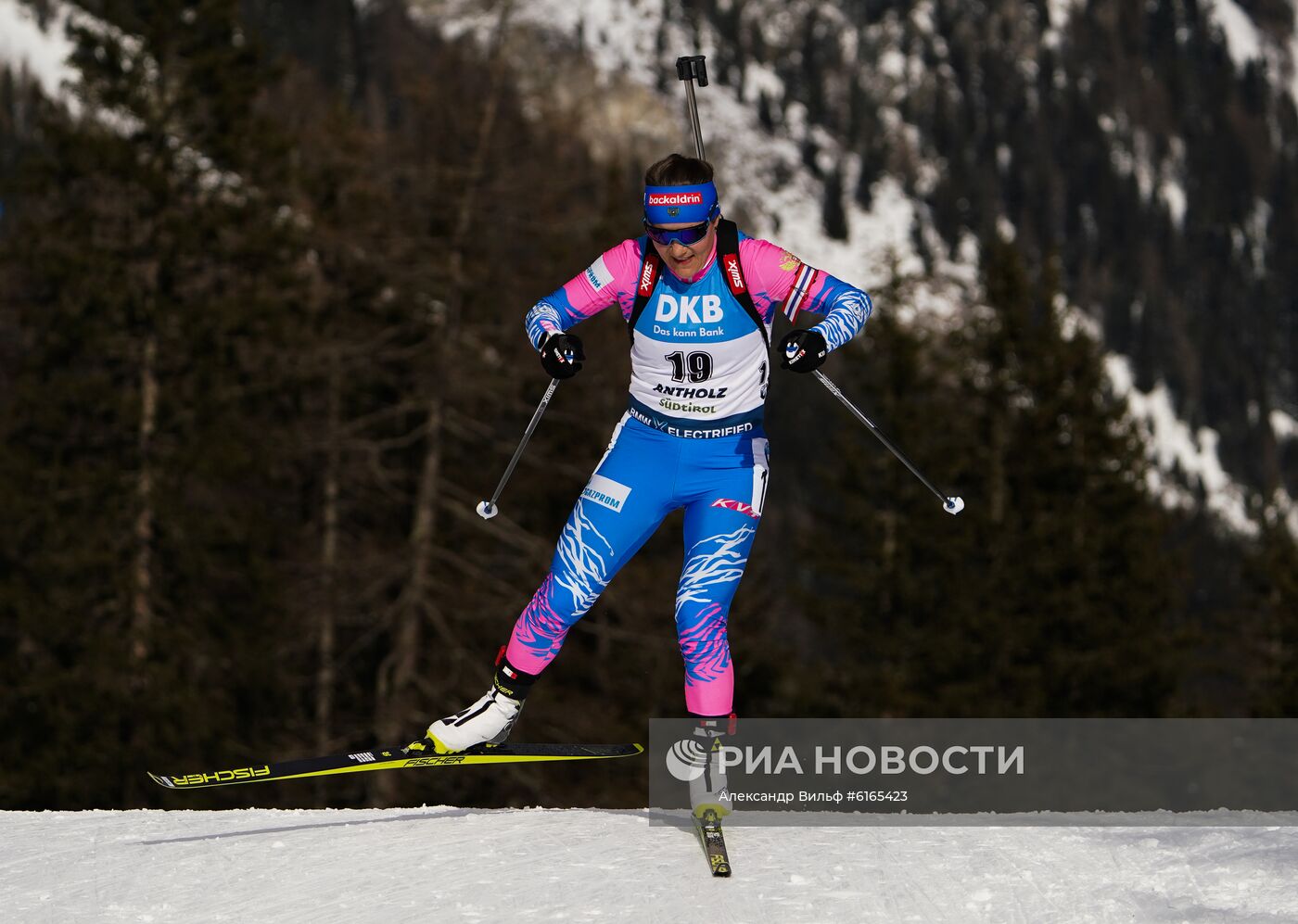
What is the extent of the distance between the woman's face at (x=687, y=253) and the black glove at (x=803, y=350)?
0.43 metres

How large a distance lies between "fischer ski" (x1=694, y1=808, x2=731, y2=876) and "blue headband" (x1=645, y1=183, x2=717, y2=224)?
2.30 m

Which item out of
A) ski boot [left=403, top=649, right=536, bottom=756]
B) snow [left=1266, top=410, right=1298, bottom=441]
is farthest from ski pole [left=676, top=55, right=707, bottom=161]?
snow [left=1266, top=410, right=1298, bottom=441]

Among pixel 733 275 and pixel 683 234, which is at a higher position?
pixel 683 234

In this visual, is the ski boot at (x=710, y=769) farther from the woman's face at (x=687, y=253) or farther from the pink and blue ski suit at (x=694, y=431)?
the woman's face at (x=687, y=253)

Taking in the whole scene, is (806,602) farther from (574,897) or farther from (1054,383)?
(574,897)

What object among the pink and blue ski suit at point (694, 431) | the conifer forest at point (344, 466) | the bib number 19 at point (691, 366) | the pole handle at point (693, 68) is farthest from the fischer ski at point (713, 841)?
the conifer forest at point (344, 466)

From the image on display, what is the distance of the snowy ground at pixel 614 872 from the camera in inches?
196

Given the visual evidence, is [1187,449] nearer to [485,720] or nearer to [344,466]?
[344,466]

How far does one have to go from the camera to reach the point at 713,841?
5652 millimetres

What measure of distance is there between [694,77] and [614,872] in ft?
10.4

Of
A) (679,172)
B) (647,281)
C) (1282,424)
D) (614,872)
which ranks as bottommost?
(614,872)

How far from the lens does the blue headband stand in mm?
5320

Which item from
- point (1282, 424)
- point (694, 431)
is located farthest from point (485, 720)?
point (1282, 424)

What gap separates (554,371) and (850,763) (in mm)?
2730
